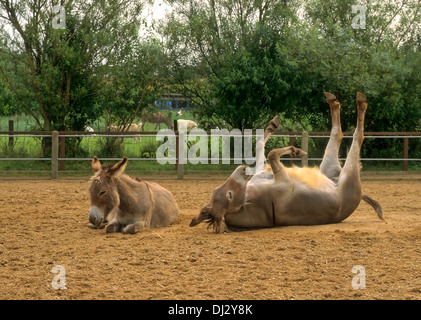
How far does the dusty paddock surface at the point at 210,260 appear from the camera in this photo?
4.25 m

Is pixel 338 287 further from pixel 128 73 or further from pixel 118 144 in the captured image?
pixel 128 73

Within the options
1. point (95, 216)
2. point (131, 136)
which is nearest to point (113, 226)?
point (95, 216)

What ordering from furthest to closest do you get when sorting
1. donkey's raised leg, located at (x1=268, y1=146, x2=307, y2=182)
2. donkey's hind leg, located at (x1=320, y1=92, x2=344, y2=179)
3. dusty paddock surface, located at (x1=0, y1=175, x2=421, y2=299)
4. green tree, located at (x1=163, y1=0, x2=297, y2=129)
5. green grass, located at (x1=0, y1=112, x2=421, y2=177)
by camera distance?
green tree, located at (x1=163, y1=0, x2=297, y2=129) < green grass, located at (x1=0, y1=112, x2=421, y2=177) < donkey's hind leg, located at (x1=320, y1=92, x2=344, y2=179) < donkey's raised leg, located at (x1=268, y1=146, x2=307, y2=182) < dusty paddock surface, located at (x1=0, y1=175, x2=421, y2=299)

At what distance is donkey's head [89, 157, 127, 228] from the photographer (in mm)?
6242

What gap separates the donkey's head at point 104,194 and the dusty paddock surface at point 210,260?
28cm

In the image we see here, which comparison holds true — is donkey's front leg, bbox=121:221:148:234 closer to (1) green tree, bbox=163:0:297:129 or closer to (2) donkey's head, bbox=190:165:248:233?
(2) donkey's head, bbox=190:165:248:233

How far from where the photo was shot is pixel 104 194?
6.34 metres

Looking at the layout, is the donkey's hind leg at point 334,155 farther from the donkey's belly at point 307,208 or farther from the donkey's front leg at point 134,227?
the donkey's front leg at point 134,227

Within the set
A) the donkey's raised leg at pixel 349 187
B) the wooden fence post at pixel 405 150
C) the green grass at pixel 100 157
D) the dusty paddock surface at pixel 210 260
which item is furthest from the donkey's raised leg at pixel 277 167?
the wooden fence post at pixel 405 150

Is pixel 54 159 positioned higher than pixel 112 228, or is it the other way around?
pixel 54 159

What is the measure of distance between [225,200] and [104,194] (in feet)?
4.69

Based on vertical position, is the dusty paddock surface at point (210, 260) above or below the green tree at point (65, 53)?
below

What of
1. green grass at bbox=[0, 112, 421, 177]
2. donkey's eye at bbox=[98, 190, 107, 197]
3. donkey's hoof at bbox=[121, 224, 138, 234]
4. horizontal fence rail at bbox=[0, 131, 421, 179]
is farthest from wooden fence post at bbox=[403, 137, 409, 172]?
donkey's eye at bbox=[98, 190, 107, 197]

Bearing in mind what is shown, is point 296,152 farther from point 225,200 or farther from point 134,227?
point 134,227
